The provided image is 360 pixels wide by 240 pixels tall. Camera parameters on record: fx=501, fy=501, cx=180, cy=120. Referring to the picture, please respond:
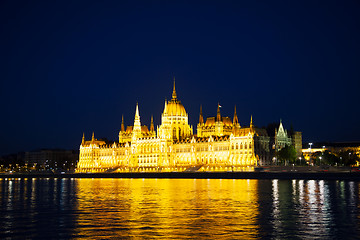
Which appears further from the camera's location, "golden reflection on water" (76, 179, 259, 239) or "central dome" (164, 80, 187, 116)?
"central dome" (164, 80, 187, 116)

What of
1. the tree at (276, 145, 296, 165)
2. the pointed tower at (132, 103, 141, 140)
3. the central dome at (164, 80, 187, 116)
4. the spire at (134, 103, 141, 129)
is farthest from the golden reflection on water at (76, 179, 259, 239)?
the spire at (134, 103, 141, 129)

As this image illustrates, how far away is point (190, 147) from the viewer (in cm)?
16812

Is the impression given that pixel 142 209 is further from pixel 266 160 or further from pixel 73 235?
pixel 266 160

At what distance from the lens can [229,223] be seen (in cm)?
3152

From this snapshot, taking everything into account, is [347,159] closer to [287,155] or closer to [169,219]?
[287,155]

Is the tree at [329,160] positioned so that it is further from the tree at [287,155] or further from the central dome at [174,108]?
the central dome at [174,108]

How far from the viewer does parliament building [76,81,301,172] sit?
5999 inches

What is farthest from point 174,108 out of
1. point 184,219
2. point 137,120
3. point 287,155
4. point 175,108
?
point 184,219

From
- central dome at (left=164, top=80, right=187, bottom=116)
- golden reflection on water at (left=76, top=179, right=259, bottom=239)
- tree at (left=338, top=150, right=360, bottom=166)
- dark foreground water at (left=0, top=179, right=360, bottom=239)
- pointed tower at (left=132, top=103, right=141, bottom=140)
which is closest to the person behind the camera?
dark foreground water at (left=0, top=179, right=360, bottom=239)

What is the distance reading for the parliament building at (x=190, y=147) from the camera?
15238cm

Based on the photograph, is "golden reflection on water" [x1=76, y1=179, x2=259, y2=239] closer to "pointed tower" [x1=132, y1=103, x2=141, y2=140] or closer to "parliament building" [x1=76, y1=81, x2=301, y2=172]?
"parliament building" [x1=76, y1=81, x2=301, y2=172]

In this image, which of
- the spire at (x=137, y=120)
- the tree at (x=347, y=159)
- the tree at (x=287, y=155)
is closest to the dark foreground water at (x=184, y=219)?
the tree at (x=287, y=155)

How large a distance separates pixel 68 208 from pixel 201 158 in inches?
4866

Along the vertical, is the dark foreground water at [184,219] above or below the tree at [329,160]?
below
